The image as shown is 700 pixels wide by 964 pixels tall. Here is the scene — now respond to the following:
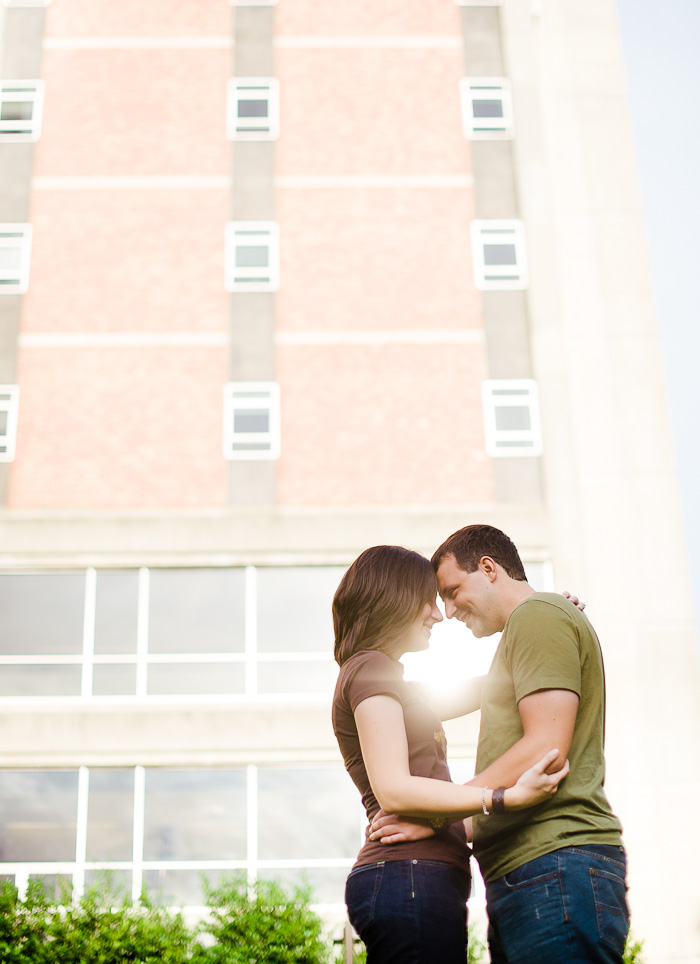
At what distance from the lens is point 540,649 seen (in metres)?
2.76

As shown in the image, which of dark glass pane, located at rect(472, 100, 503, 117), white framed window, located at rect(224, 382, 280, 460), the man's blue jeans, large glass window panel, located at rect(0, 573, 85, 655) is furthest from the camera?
dark glass pane, located at rect(472, 100, 503, 117)

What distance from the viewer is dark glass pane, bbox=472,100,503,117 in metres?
17.8

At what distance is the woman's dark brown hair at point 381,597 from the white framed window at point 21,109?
16612 millimetres

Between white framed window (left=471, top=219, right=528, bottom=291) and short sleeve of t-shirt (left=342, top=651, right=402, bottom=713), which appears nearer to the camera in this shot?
short sleeve of t-shirt (left=342, top=651, right=402, bottom=713)

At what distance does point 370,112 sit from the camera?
57.9ft

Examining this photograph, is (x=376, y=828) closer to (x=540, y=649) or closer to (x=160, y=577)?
(x=540, y=649)

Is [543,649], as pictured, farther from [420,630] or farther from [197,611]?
[197,611]

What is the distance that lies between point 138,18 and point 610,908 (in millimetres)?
18826

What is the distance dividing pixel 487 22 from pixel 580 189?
381cm

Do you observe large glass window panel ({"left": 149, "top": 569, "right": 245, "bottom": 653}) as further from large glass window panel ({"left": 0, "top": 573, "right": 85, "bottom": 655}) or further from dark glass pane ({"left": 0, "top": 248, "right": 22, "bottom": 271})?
dark glass pane ({"left": 0, "top": 248, "right": 22, "bottom": 271})

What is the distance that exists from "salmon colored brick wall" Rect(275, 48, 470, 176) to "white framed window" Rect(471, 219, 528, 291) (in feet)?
4.14

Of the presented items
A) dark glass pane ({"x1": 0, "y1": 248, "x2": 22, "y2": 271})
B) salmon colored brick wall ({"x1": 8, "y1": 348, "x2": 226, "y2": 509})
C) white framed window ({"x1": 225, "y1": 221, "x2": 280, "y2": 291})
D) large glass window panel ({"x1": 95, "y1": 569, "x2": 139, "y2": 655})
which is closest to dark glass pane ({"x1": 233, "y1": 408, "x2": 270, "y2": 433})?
salmon colored brick wall ({"x1": 8, "y1": 348, "x2": 226, "y2": 509})

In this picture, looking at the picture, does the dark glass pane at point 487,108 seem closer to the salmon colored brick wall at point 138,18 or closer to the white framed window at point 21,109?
the salmon colored brick wall at point 138,18

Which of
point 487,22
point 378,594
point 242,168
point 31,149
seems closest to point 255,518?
point 242,168
